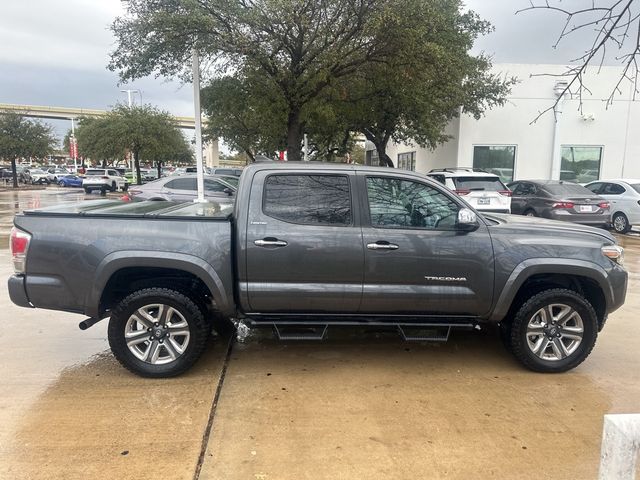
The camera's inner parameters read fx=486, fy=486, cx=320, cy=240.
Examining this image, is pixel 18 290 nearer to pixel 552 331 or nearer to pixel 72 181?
pixel 552 331

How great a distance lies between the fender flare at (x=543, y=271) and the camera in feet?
13.7

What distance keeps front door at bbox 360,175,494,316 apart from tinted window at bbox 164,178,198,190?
36.3 ft

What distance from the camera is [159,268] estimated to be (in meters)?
4.12

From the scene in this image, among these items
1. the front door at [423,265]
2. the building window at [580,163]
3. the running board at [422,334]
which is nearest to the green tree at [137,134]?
the building window at [580,163]

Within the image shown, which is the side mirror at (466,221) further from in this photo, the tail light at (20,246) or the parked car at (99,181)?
the parked car at (99,181)

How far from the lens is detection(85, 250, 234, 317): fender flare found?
3.96m

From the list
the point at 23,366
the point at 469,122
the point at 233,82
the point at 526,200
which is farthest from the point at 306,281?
the point at 469,122

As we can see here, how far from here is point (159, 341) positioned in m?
4.18

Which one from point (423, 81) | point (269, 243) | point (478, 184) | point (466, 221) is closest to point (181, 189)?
point (423, 81)

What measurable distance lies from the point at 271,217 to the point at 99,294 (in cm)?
155

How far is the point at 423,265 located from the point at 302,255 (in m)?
1.04

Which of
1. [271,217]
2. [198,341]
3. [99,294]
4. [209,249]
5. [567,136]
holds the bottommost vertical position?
[198,341]

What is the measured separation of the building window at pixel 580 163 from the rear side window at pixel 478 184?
11.4 meters

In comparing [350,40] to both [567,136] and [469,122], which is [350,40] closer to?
[469,122]
